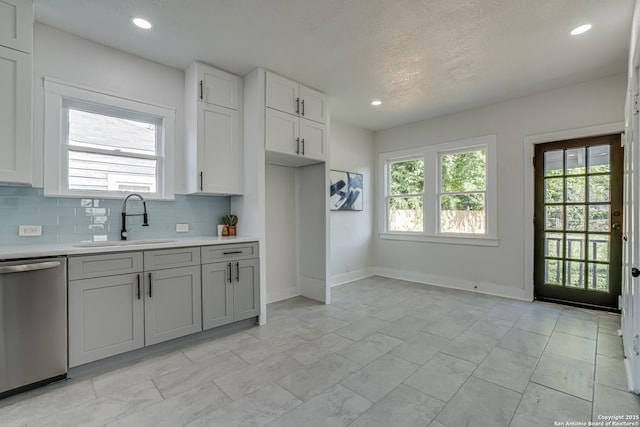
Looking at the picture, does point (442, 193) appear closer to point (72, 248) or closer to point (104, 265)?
point (104, 265)

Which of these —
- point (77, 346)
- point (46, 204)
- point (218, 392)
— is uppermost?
point (46, 204)

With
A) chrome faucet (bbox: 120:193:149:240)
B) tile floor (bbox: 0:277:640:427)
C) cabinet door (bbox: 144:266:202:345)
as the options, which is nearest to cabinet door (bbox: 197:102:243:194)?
chrome faucet (bbox: 120:193:149:240)

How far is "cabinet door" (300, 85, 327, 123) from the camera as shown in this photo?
12.2 feet

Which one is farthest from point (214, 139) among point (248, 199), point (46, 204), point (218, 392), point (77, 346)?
point (218, 392)

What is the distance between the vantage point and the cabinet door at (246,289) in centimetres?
306

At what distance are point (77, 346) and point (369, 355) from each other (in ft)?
7.19

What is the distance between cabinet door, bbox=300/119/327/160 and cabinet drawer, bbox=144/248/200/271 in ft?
5.72

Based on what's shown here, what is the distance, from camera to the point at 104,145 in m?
2.90

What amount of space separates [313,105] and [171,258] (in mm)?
2444

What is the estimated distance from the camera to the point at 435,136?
194 inches

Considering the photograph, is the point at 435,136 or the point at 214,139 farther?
the point at 435,136

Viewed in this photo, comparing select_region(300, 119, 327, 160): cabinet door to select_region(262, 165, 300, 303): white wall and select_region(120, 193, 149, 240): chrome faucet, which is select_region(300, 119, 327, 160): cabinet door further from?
select_region(120, 193, 149, 240): chrome faucet

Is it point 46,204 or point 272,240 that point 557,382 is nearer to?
point 272,240

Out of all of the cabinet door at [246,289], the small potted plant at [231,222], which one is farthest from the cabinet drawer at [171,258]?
the small potted plant at [231,222]
